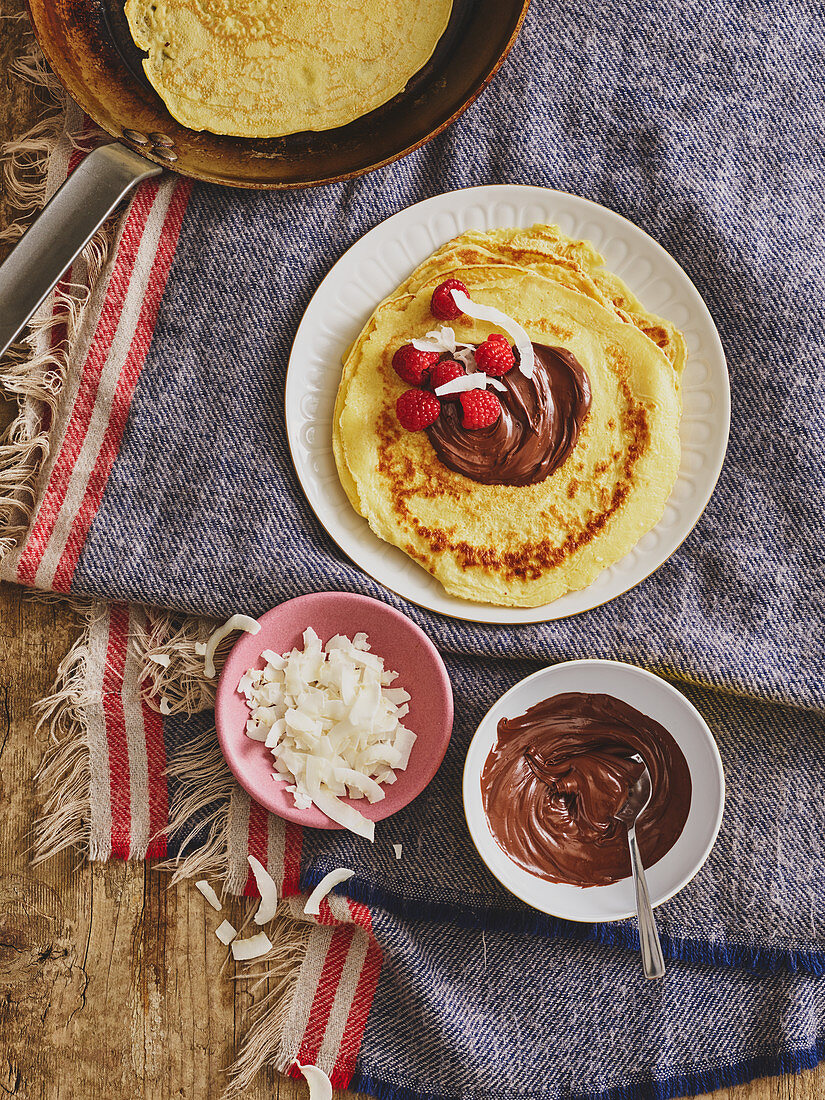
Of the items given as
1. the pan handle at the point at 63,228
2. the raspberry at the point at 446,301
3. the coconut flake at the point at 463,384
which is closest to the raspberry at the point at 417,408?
the coconut flake at the point at 463,384

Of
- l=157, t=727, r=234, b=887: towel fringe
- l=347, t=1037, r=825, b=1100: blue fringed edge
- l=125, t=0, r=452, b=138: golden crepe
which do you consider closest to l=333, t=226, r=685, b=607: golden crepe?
l=125, t=0, r=452, b=138: golden crepe

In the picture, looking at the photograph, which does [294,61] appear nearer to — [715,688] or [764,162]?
[764,162]

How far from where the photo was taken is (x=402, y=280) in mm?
1927

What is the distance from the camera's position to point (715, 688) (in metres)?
1.91

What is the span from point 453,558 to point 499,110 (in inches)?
38.3

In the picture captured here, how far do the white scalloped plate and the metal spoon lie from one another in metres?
0.38

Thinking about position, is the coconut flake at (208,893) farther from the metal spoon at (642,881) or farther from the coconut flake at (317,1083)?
the metal spoon at (642,881)

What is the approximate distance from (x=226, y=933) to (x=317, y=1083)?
359 mm

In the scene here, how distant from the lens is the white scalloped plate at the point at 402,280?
187 cm

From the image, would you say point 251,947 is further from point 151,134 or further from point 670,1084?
point 151,134

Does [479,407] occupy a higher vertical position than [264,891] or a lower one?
higher

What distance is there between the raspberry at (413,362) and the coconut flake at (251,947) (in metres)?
1.22

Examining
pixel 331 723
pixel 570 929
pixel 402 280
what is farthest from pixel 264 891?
pixel 402 280

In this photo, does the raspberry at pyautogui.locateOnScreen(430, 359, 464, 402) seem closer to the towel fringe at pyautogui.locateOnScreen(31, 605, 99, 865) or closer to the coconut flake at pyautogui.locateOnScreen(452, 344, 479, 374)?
the coconut flake at pyautogui.locateOnScreen(452, 344, 479, 374)
